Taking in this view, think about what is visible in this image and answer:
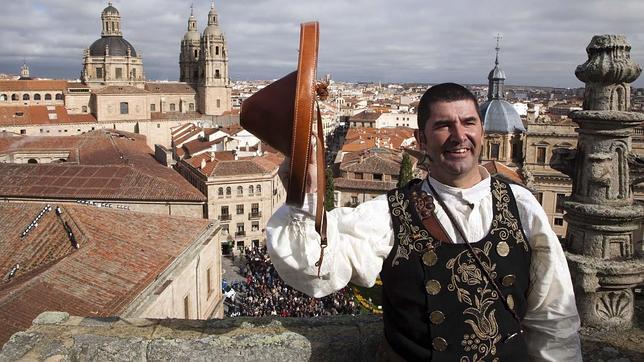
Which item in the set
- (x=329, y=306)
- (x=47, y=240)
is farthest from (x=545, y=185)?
(x=47, y=240)

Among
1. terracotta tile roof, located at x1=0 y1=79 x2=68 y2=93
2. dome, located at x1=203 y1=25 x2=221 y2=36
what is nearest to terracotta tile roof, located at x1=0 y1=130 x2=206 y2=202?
terracotta tile roof, located at x1=0 y1=79 x2=68 y2=93

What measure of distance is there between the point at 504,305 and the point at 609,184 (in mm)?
1519

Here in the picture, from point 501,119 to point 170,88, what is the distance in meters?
49.9

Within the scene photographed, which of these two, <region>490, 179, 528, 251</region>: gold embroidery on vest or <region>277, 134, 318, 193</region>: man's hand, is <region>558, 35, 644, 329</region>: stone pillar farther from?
<region>277, 134, 318, 193</region>: man's hand

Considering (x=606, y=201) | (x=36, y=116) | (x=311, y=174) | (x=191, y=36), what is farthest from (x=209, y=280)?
(x=191, y=36)

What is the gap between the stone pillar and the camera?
11.2ft

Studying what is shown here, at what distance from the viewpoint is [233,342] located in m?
3.31

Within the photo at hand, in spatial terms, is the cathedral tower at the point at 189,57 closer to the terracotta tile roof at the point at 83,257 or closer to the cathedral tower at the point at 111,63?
the cathedral tower at the point at 111,63

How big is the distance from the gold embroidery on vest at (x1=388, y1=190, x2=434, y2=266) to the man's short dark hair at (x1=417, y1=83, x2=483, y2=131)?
1.35ft

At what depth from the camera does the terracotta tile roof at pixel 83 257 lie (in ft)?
27.2

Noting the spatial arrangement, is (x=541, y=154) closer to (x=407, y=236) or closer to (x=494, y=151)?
(x=494, y=151)

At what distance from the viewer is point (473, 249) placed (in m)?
2.40

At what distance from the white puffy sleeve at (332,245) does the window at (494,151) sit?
33.1 m

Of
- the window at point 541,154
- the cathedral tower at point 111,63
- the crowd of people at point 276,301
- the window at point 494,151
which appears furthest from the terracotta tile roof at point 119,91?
the window at point 541,154
